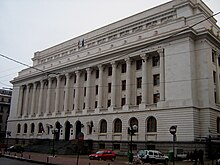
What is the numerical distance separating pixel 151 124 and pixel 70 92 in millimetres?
23241

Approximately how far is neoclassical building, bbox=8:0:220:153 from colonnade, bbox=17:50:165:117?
0.58 ft

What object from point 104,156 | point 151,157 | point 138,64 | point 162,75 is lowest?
point 104,156

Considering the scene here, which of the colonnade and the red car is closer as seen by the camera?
the red car

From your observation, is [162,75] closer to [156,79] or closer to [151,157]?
[156,79]

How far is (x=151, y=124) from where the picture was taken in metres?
43.5

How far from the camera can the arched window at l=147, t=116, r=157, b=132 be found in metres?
42.9

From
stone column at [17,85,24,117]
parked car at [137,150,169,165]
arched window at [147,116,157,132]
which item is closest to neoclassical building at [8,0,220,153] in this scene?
arched window at [147,116,157,132]

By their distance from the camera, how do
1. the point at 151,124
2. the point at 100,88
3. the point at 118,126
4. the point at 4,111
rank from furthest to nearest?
the point at 4,111
the point at 100,88
the point at 118,126
the point at 151,124

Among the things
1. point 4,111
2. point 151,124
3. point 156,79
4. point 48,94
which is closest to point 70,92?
point 48,94

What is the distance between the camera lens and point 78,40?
237 feet

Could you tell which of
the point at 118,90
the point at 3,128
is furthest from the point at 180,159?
the point at 3,128

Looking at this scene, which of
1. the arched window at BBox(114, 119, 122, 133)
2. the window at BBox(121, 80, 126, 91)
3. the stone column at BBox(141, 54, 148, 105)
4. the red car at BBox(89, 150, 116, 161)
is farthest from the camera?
the window at BBox(121, 80, 126, 91)

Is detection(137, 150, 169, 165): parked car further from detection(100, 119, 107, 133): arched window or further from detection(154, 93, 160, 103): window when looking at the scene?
detection(100, 119, 107, 133): arched window

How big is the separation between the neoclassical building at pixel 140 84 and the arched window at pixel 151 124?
157 mm
